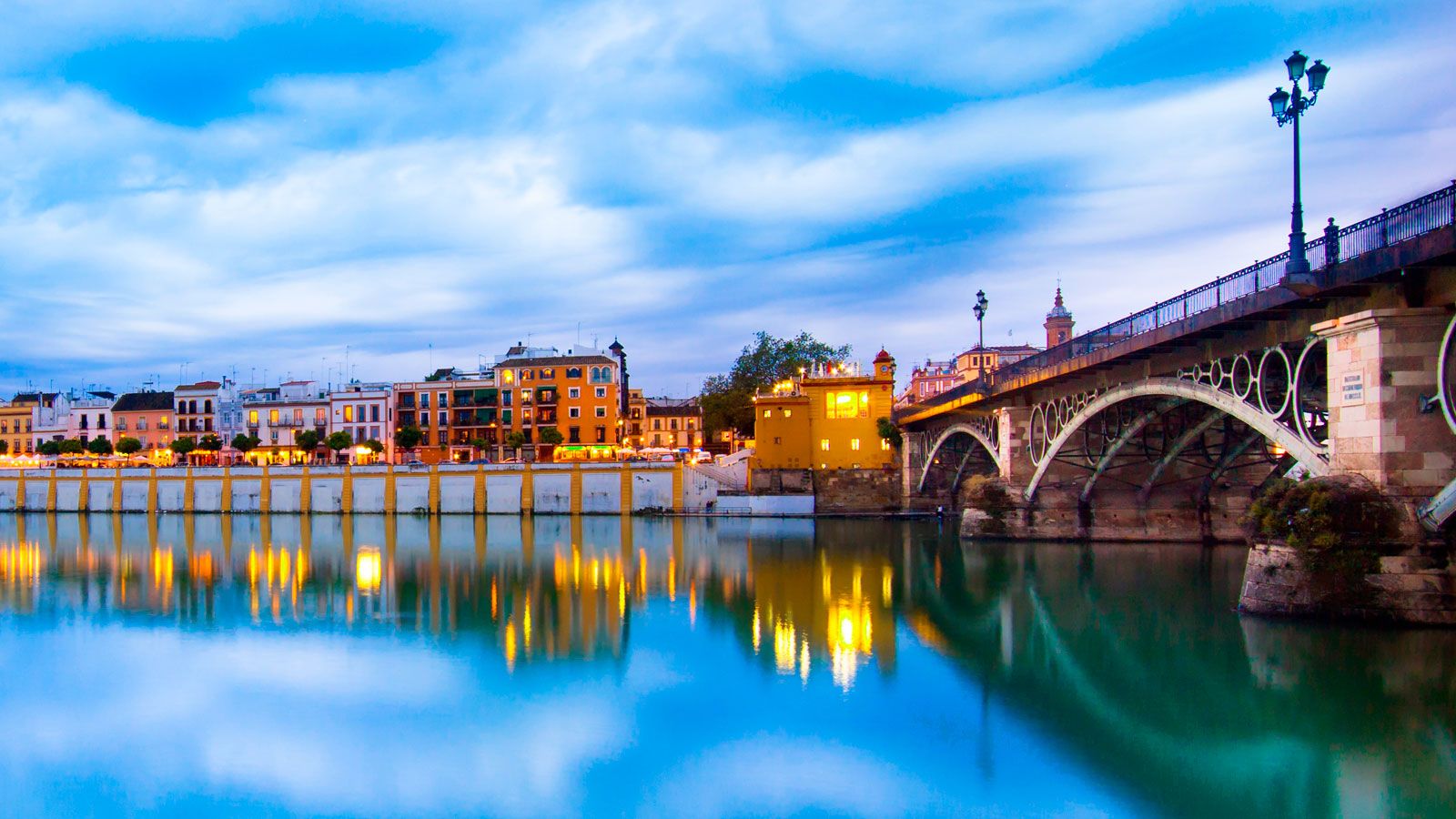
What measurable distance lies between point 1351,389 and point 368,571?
33.1 meters

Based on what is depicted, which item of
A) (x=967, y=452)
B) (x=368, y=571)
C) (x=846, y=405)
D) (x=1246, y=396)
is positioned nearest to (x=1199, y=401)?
(x=1246, y=396)

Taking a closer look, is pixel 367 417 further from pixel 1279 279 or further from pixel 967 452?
pixel 1279 279

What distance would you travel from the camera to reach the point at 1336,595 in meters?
18.6

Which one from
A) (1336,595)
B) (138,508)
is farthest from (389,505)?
(1336,595)

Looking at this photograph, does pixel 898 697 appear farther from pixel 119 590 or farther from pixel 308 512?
pixel 308 512

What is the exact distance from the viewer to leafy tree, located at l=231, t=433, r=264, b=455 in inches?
3290

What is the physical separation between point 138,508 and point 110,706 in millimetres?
64790

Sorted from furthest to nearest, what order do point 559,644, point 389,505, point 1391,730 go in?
point 389,505, point 559,644, point 1391,730

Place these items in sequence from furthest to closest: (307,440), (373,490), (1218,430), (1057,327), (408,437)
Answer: (1057,327), (307,440), (408,437), (373,490), (1218,430)

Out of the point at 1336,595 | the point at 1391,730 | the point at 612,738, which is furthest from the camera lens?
the point at 1336,595

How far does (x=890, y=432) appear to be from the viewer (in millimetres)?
64125

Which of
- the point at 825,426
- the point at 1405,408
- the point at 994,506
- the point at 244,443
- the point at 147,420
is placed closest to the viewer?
the point at 1405,408

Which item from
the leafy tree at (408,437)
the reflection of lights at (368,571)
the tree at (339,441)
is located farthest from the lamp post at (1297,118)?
the tree at (339,441)

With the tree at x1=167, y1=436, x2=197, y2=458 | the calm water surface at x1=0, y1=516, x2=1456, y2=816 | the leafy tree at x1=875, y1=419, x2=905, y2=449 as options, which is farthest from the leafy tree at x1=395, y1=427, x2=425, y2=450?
the calm water surface at x1=0, y1=516, x2=1456, y2=816
